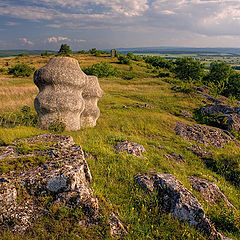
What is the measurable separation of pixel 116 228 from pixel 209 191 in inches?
181

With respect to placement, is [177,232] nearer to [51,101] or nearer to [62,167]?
[62,167]

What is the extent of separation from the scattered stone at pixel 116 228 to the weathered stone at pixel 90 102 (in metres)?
10.3

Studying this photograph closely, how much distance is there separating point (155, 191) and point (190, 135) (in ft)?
38.6

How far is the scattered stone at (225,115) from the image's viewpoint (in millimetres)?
19719

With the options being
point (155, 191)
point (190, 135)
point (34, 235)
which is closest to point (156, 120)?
point (190, 135)

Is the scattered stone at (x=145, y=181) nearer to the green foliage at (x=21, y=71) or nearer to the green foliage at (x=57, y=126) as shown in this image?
the green foliage at (x=57, y=126)

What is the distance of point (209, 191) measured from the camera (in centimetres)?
707

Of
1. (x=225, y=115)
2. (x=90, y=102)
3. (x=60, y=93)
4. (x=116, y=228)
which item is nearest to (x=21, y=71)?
(x=90, y=102)

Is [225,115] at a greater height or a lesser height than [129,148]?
lesser

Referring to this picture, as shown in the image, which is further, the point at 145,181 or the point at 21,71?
the point at 21,71

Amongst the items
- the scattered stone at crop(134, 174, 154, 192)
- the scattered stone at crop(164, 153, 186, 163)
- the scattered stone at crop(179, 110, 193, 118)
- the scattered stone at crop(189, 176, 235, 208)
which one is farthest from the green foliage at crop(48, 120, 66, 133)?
the scattered stone at crop(179, 110, 193, 118)

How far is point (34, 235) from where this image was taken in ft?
13.0

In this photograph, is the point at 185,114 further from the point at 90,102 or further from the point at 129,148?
the point at 129,148

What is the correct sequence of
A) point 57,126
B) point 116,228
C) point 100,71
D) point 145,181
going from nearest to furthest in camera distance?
point 116,228
point 145,181
point 57,126
point 100,71
